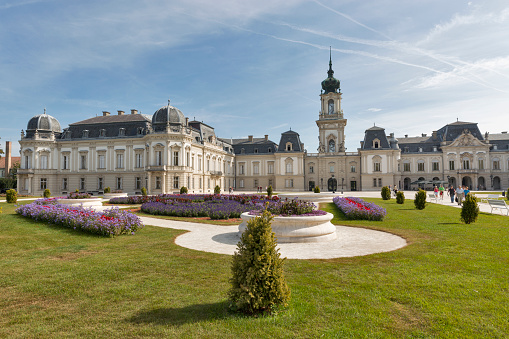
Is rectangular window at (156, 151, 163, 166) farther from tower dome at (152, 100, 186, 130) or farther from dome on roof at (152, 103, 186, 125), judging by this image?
dome on roof at (152, 103, 186, 125)

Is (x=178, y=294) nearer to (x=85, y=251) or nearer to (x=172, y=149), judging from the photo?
(x=85, y=251)

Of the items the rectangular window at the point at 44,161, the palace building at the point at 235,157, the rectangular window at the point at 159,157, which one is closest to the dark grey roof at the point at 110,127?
the palace building at the point at 235,157

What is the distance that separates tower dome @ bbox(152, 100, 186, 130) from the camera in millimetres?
44188

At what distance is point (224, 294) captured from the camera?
532 centimetres

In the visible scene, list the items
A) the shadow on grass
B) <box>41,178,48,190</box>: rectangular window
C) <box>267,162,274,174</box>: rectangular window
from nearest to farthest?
the shadow on grass
<box>41,178,48,190</box>: rectangular window
<box>267,162,274,174</box>: rectangular window

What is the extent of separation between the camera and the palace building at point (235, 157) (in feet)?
148

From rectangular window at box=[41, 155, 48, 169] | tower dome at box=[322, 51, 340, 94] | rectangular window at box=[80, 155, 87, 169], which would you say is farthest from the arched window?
rectangular window at box=[41, 155, 48, 169]

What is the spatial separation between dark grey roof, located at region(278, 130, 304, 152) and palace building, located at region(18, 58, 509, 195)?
Result: 0.21 meters

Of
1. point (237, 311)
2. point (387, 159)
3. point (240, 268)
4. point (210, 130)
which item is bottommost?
point (237, 311)

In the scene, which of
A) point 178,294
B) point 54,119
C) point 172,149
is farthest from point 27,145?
point 178,294

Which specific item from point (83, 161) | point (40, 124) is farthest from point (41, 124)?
point (83, 161)

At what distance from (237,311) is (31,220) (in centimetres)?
1330

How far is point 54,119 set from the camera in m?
50.9

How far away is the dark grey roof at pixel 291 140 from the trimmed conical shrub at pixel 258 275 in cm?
5856
